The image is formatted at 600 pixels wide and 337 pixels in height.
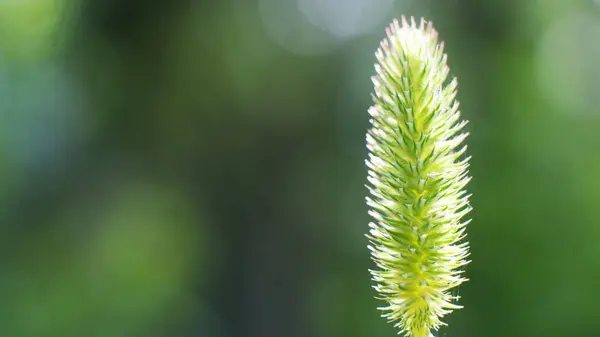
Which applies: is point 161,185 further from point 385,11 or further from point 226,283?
point 385,11

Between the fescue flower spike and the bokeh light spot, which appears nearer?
the fescue flower spike

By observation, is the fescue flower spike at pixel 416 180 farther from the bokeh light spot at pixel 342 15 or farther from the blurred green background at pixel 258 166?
the bokeh light spot at pixel 342 15

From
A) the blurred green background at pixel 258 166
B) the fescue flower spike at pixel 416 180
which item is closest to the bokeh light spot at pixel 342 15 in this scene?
the blurred green background at pixel 258 166

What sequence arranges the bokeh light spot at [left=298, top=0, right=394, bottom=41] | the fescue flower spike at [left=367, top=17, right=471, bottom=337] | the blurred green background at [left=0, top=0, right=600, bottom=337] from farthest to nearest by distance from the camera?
1. the bokeh light spot at [left=298, top=0, right=394, bottom=41]
2. the blurred green background at [left=0, top=0, right=600, bottom=337]
3. the fescue flower spike at [left=367, top=17, right=471, bottom=337]

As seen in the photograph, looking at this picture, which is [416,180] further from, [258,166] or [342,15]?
[258,166]

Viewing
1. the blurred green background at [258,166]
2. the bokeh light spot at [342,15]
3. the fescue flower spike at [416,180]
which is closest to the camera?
the fescue flower spike at [416,180]

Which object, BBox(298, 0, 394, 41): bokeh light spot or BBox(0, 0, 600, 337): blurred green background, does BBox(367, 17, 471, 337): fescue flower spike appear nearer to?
BBox(0, 0, 600, 337): blurred green background

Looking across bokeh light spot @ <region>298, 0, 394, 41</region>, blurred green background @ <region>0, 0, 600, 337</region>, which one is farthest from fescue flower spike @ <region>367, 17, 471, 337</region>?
bokeh light spot @ <region>298, 0, 394, 41</region>
